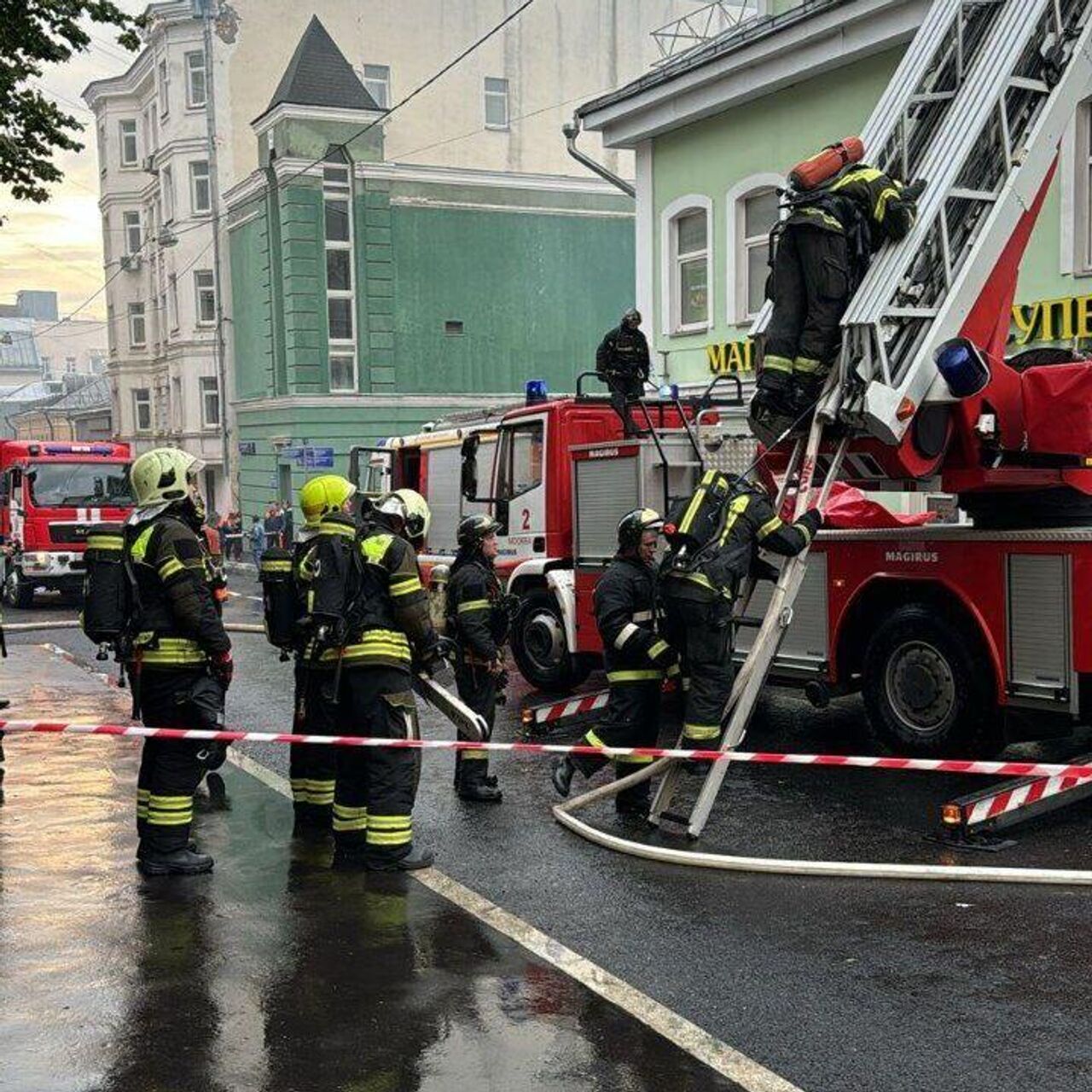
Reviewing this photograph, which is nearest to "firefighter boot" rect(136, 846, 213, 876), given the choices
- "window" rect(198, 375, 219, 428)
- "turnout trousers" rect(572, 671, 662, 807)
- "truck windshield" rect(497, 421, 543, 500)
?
"turnout trousers" rect(572, 671, 662, 807)

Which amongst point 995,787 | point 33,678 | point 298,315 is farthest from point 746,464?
point 298,315

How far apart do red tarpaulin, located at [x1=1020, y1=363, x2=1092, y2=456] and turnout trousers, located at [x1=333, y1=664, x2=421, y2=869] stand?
381 centimetres

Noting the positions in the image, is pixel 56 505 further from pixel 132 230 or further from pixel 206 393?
pixel 132 230

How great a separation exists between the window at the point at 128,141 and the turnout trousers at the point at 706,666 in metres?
43.8

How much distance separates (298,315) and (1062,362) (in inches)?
1071

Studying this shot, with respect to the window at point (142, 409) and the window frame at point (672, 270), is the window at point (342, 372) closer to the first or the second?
the window at point (142, 409)

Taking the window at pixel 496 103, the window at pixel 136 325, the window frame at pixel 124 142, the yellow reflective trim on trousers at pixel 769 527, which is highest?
the window frame at pixel 124 142

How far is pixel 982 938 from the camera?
523 cm

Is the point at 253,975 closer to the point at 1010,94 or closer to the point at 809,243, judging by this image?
the point at 809,243

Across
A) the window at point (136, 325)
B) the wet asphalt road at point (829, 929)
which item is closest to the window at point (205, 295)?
the window at point (136, 325)

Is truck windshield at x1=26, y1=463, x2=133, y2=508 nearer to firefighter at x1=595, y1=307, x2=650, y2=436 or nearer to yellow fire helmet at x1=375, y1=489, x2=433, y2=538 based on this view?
firefighter at x1=595, y1=307, x2=650, y2=436

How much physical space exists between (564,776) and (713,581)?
1.47 meters

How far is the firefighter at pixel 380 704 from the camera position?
626 cm

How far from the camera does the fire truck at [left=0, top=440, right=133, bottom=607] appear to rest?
68.7ft
